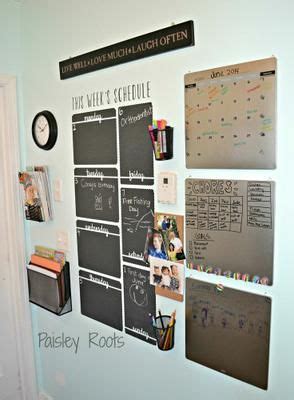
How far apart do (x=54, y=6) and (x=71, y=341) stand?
2.00m

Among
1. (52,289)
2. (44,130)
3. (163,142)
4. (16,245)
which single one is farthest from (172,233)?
(16,245)

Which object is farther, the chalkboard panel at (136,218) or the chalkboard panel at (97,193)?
the chalkboard panel at (97,193)

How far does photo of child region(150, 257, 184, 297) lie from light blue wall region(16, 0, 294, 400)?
0.08 meters

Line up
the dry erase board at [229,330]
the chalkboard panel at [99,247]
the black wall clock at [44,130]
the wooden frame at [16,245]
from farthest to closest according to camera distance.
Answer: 1. the wooden frame at [16,245]
2. the black wall clock at [44,130]
3. the chalkboard panel at [99,247]
4. the dry erase board at [229,330]

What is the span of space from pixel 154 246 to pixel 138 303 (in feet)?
1.10

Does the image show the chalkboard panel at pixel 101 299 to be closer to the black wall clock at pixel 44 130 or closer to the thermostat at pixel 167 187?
the thermostat at pixel 167 187

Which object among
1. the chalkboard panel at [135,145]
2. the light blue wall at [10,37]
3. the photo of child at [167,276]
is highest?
the light blue wall at [10,37]

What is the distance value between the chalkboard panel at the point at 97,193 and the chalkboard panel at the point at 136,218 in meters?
0.07

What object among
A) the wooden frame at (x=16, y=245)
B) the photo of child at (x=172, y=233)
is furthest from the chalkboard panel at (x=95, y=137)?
the wooden frame at (x=16, y=245)

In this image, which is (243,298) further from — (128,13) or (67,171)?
(128,13)

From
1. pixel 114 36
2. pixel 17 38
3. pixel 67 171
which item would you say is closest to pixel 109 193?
pixel 67 171

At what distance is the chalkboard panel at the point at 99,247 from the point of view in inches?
71.6

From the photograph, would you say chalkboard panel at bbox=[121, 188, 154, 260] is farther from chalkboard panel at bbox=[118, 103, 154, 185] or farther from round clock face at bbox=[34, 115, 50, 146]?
round clock face at bbox=[34, 115, 50, 146]

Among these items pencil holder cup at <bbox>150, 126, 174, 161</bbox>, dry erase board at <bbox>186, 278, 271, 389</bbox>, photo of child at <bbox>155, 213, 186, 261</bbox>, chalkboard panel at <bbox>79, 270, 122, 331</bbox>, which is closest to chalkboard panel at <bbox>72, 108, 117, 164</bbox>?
pencil holder cup at <bbox>150, 126, 174, 161</bbox>
